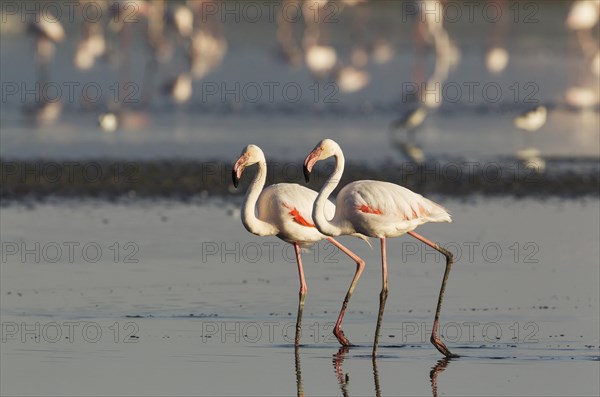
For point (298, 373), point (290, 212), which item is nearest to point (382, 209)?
point (290, 212)

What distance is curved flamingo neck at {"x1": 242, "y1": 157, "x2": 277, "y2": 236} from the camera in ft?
29.0

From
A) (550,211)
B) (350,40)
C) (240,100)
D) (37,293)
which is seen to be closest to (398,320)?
(37,293)

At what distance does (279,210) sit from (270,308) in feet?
2.02

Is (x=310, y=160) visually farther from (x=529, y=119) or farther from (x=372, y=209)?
(x=529, y=119)

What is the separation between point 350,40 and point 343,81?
9967mm

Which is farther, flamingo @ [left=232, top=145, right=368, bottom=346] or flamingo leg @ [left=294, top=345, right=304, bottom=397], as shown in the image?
flamingo @ [left=232, top=145, right=368, bottom=346]

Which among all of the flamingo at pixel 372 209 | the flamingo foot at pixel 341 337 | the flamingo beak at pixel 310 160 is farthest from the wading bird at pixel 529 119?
the flamingo foot at pixel 341 337

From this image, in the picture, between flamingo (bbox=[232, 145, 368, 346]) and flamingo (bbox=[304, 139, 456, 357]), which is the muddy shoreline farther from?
flamingo (bbox=[304, 139, 456, 357])

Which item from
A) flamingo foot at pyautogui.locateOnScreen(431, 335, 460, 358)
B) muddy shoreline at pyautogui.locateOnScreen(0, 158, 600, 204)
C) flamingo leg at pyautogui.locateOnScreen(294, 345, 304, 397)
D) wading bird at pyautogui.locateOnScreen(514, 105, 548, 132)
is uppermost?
wading bird at pyautogui.locateOnScreen(514, 105, 548, 132)

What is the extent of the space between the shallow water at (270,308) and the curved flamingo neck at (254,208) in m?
0.50

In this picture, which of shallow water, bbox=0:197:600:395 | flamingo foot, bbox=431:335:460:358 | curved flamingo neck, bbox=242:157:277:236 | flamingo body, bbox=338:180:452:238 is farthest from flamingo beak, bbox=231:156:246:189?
flamingo foot, bbox=431:335:460:358

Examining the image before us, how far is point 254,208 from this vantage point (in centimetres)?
901

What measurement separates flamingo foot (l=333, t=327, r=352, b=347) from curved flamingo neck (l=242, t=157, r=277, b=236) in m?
0.96

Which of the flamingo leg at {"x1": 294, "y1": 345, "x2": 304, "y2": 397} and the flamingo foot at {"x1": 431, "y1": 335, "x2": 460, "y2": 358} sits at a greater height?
the flamingo foot at {"x1": 431, "y1": 335, "x2": 460, "y2": 358}
